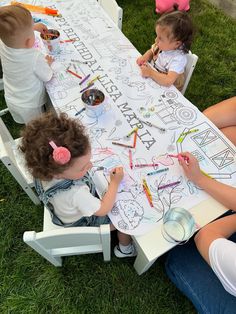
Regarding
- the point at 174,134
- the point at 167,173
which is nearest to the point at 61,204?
the point at 167,173

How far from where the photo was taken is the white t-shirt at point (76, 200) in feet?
3.26

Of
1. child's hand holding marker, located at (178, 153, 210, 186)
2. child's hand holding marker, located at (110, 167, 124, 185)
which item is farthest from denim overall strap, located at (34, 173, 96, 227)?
child's hand holding marker, located at (178, 153, 210, 186)

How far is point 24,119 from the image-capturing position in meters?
1.62

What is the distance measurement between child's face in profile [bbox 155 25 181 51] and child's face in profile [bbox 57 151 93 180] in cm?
89

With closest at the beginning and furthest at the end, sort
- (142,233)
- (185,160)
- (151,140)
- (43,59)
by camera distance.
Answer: (142,233) < (185,160) < (151,140) < (43,59)

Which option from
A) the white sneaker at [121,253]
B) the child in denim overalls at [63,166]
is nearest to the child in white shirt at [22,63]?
the child in denim overalls at [63,166]

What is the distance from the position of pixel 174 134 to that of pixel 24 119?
92cm

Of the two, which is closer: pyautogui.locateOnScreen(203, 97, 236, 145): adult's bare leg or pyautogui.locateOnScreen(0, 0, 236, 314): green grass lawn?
pyautogui.locateOnScreen(0, 0, 236, 314): green grass lawn

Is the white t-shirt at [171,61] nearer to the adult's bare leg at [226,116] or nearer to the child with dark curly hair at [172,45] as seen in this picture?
the child with dark curly hair at [172,45]

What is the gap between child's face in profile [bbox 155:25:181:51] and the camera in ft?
4.82

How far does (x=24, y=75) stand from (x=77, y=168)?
0.72 m

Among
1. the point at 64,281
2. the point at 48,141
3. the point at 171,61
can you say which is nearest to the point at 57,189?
the point at 48,141

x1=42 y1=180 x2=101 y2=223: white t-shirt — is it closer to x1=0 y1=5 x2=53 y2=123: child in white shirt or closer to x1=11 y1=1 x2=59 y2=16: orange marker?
x1=0 y1=5 x2=53 y2=123: child in white shirt

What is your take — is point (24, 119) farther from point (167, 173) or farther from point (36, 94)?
point (167, 173)
